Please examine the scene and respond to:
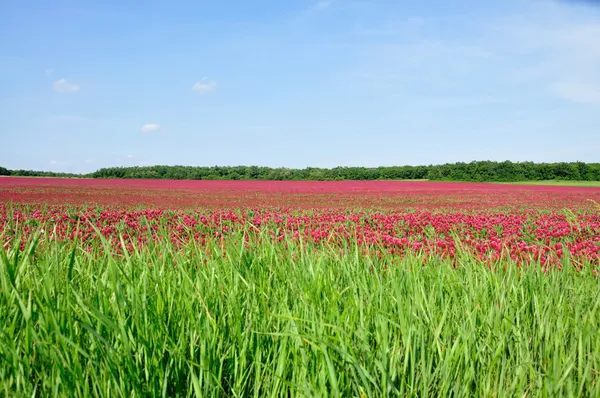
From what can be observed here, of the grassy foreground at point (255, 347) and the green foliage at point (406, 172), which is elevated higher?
the green foliage at point (406, 172)

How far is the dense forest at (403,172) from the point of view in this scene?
57188 millimetres

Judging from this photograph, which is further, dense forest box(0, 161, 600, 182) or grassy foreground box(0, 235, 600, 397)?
dense forest box(0, 161, 600, 182)

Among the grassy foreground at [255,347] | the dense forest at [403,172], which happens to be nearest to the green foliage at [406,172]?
the dense forest at [403,172]

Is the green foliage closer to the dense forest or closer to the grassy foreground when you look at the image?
the dense forest

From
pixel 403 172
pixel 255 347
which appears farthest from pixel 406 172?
pixel 255 347

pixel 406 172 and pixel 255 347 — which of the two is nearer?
pixel 255 347

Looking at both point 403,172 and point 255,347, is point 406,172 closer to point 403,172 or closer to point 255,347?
point 403,172

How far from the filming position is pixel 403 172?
59.5 meters

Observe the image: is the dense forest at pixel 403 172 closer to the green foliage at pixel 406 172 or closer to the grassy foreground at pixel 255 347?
the green foliage at pixel 406 172

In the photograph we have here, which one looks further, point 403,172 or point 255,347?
point 403,172

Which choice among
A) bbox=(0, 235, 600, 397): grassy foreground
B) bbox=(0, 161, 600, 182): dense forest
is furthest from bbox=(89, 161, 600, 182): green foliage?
bbox=(0, 235, 600, 397): grassy foreground

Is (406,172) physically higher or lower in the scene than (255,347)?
higher

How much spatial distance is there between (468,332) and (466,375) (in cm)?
32

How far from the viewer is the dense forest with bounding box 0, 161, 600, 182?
57188mm
